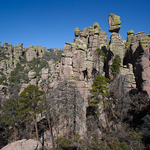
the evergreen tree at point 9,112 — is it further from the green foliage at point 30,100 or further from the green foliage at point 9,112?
the green foliage at point 30,100

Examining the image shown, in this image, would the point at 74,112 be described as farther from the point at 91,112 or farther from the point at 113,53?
the point at 113,53

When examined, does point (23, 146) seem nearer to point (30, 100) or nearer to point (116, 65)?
point (30, 100)

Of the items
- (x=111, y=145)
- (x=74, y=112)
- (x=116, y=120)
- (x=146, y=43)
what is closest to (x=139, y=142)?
(x=111, y=145)

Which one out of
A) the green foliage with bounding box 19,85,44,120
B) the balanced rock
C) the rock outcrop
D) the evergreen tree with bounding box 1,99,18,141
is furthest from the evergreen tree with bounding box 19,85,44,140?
the balanced rock

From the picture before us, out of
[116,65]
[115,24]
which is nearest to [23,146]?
[116,65]

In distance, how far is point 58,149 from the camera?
11.9 metres

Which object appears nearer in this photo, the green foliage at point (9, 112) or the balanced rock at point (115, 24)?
the green foliage at point (9, 112)

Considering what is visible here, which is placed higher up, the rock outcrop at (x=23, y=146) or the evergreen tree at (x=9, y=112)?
the evergreen tree at (x=9, y=112)

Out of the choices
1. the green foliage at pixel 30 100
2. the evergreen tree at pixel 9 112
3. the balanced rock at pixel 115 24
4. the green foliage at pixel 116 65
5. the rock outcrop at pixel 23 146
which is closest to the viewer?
the rock outcrop at pixel 23 146

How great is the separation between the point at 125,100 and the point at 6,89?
42182 mm

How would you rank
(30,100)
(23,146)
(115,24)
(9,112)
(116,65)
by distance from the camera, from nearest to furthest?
(23,146), (30,100), (9,112), (116,65), (115,24)

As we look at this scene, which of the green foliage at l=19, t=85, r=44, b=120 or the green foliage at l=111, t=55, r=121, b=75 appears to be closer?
the green foliage at l=19, t=85, r=44, b=120

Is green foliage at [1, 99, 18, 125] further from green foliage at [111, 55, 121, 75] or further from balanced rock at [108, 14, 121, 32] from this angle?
balanced rock at [108, 14, 121, 32]

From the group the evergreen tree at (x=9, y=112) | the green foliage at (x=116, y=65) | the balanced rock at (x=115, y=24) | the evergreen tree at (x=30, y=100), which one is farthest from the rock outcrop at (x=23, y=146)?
the balanced rock at (x=115, y=24)
